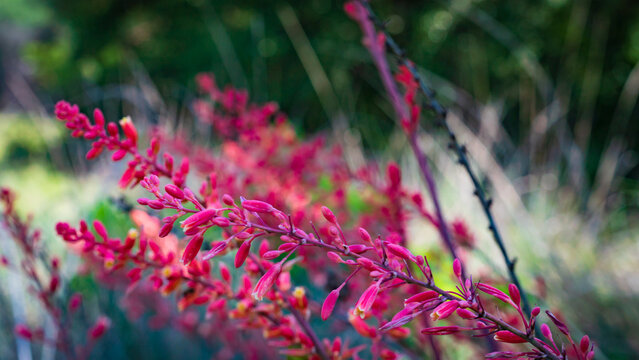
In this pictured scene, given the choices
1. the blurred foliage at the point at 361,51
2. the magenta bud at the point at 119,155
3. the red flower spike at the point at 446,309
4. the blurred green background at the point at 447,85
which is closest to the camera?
the red flower spike at the point at 446,309

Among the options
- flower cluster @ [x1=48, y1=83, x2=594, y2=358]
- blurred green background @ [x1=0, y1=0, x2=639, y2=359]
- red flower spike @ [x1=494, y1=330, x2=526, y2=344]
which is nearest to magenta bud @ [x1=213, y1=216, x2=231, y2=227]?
flower cluster @ [x1=48, y1=83, x2=594, y2=358]

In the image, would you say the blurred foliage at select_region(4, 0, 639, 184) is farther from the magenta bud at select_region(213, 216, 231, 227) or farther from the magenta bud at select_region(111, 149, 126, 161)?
the magenta bud at select_region(213, 216, 231, 227)

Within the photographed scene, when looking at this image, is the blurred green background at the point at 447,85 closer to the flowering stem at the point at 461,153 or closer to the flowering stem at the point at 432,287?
the flowering stem at the point at 461,153

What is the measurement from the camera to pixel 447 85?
305 centimetres

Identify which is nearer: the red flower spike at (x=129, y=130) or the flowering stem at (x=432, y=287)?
the flowering stem at (x=432, y=287)

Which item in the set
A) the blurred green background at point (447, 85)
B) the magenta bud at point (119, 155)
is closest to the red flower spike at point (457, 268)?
the magenta bud at point (119, 155)

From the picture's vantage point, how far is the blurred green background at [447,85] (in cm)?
264

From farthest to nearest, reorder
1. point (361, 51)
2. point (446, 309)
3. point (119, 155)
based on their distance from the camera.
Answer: point (361, 51) → point (119, 155) → point (446, 309)

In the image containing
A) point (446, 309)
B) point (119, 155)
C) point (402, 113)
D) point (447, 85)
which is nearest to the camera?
point (446, 309)

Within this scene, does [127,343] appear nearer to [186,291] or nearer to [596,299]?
[186,291]

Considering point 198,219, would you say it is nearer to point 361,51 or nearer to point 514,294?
point 514,294

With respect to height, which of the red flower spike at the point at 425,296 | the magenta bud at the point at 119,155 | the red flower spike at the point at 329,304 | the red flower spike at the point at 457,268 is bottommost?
the red flower spike at the point at 329,304

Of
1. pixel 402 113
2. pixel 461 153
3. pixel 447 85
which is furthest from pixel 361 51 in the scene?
pixel 461 153

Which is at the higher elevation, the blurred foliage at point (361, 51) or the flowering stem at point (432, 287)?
the blurred foliage at point (361, 51)
